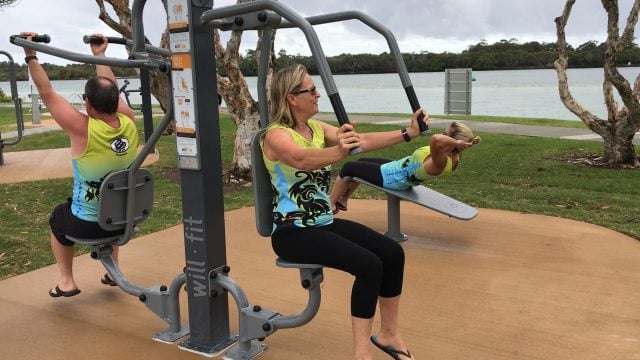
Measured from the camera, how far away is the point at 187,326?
129 inches

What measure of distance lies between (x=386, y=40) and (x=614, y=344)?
1874mm

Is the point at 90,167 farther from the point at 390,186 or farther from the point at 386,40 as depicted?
the point at 390,186

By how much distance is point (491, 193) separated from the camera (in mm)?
6824

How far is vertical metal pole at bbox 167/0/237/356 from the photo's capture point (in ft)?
Answer: 9.03

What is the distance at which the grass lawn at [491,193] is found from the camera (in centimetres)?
525

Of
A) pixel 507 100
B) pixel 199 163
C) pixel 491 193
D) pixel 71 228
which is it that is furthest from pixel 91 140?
pixel 507 100

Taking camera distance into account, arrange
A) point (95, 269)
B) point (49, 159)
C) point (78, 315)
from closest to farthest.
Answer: point (78, 315), point (95, 269), point (49, 159)

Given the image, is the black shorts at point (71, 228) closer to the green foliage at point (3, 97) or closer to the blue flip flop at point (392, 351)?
the blue flip flop at point (392, 351)

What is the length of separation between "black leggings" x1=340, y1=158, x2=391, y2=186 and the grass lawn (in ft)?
5.79

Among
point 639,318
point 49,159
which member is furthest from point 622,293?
point 49,159

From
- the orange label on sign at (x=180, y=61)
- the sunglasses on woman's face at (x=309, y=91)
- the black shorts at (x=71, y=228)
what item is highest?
the orange label on sign at (x=180, y=61)

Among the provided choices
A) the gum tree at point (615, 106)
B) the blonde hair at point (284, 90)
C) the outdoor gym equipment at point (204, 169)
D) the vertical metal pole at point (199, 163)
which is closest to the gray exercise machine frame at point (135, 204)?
the outdoor gym equipment at point (204, 169)

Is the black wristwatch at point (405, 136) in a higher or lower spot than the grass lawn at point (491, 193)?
higher

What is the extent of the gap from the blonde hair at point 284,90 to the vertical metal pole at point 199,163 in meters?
0.33
